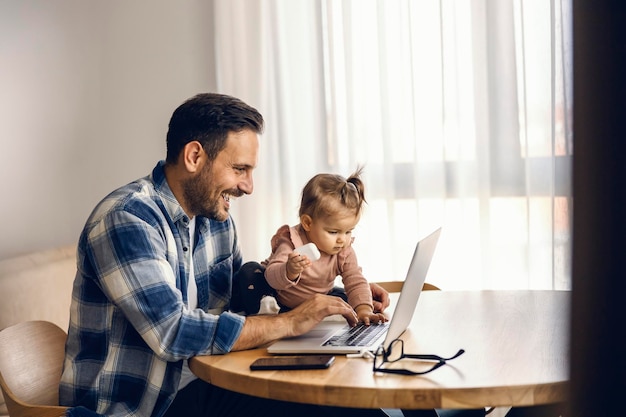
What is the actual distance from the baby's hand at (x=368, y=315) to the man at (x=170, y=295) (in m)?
0.11

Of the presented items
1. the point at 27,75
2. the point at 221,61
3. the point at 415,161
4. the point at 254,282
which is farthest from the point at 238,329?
the point at 27,75

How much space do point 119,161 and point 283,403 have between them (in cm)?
192

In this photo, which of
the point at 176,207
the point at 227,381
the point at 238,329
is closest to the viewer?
the point at 227,381

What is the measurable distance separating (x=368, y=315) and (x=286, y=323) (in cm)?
28

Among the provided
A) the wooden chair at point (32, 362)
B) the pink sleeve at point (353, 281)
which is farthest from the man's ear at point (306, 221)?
the wooden chair at point (32, 362)

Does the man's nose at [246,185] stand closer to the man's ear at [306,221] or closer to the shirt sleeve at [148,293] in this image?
the man's ear at [306,221]

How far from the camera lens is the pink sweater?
6.32 feet

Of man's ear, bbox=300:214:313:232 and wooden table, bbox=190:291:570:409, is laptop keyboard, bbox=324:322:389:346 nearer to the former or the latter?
wooden table, bbox=190:291:570:409

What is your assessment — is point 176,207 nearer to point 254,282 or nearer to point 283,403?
point 254,282

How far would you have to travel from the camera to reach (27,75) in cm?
339

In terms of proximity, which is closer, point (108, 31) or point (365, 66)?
point (365, 66)

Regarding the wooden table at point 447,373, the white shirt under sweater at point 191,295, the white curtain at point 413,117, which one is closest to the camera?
the wooden table at point 447,373

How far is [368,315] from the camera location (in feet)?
6.11

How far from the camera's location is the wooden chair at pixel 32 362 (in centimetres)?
181
